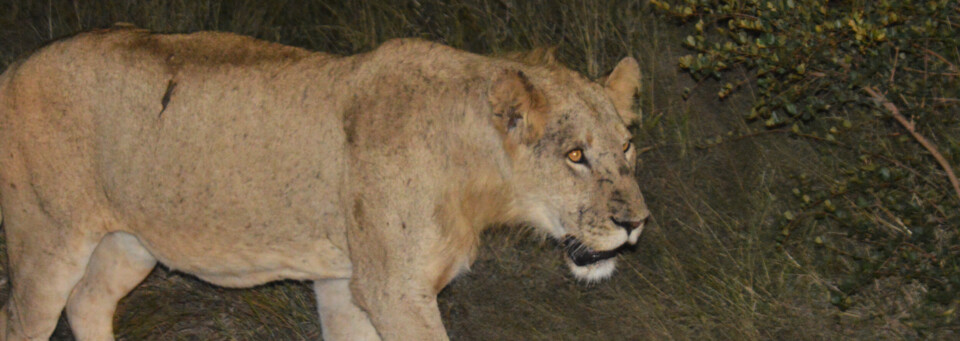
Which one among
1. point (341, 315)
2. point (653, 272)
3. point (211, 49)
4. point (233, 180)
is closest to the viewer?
point (233, 180)

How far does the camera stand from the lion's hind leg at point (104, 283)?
4410 millimetres

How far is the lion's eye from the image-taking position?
3.34 meters

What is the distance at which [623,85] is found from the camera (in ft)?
12.4

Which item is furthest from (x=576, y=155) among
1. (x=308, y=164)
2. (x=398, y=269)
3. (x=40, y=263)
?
(x=40, y=263)

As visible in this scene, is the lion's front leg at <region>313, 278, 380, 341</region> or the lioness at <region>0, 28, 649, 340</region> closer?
the lioness at <region>0, 28, 649, 340</region>

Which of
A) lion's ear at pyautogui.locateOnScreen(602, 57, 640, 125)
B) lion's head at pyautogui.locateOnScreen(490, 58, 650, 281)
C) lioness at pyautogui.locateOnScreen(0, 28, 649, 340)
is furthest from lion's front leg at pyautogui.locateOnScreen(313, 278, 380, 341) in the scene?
lion's ear at pyautogui.locateOnScreen(602, 57, 640, 125)

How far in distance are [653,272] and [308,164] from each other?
2011 mm

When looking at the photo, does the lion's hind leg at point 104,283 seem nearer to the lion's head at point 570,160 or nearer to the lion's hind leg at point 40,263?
the lion's hind leg at point 40,263

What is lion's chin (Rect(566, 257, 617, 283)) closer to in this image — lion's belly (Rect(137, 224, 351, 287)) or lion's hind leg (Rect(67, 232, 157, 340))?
lion's belly (Rect(137, 224, 351, 287))

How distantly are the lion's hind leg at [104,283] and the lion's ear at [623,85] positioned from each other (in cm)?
201

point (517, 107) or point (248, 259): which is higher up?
point (517, 107)

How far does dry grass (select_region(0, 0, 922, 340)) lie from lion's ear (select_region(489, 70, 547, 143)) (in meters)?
0.69

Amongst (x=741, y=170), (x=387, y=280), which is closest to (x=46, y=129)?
(x=387, y=280)

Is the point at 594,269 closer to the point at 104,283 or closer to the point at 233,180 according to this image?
the point at 233,180
